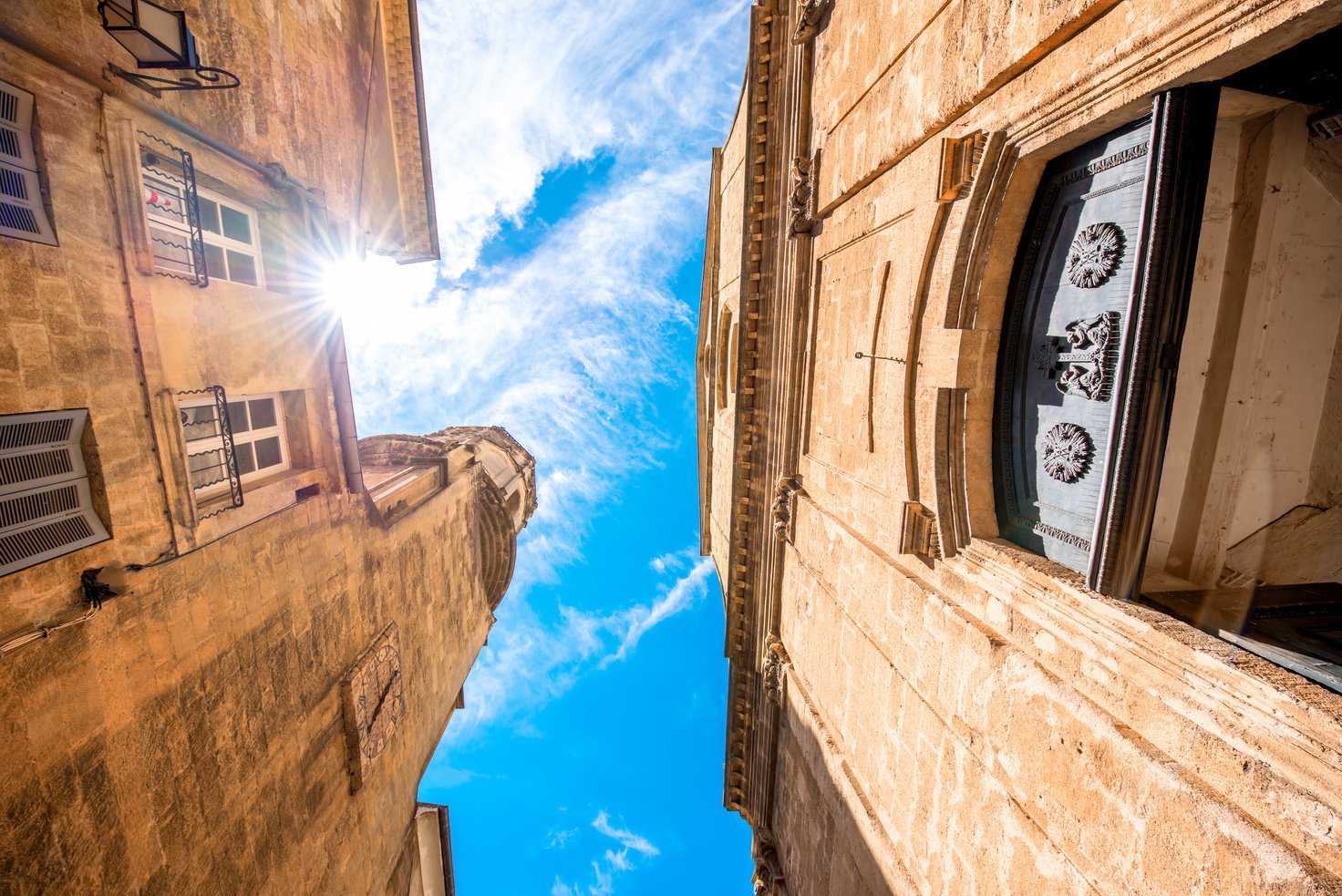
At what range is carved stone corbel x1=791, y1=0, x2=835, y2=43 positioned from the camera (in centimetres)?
867

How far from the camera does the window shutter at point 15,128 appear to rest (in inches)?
151

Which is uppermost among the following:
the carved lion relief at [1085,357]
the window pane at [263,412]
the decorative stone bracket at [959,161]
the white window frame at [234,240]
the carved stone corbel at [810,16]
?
the carved stone corbel at [810,16]

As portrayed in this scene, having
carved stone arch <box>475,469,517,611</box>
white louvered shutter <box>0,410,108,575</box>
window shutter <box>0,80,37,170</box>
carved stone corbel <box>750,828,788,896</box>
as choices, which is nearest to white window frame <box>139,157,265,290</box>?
window shutter <box>0,80,37,170</box>

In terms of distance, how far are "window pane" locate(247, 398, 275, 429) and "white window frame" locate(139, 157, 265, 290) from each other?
137 cm

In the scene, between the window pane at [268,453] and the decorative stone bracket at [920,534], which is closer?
the decorative stone bracket at [920,534]

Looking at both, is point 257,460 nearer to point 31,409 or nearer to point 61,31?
point 31,409

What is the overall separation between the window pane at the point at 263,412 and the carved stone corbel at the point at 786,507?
8019 mm

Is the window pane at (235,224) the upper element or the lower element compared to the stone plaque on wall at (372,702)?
upper

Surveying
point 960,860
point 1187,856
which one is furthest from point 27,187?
point 960,860

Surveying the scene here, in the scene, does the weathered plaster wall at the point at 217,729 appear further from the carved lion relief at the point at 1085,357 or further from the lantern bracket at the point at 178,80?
the carved lion relief at the point at 1085,357

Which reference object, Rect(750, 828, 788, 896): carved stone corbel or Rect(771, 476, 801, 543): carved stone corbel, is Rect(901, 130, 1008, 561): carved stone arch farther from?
Rect(750, 828, 788, 896): carved stone corbel

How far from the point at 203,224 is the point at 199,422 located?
6.91 ft

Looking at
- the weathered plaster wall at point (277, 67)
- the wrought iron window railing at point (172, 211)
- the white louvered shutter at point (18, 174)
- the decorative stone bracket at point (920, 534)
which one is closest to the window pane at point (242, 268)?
the wrought iron window railing at point (172, 211)

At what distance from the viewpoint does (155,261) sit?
5133mm
